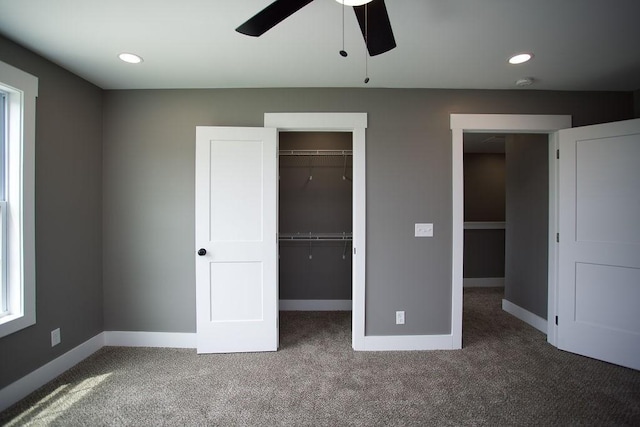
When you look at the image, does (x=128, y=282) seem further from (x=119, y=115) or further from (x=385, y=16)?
(x=385, y=16)

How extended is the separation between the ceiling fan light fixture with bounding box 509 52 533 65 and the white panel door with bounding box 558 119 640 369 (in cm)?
93

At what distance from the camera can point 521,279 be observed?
10.9 ft

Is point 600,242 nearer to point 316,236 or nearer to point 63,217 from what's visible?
point 316,236

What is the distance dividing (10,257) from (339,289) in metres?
3.03

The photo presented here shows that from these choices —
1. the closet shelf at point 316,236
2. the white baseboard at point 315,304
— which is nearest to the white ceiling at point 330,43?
the closet shelf at point 316,236

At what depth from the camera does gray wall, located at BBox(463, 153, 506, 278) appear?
4.66 m

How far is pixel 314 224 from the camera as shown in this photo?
3.66 m

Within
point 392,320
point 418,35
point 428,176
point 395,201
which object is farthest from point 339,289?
point 418,35

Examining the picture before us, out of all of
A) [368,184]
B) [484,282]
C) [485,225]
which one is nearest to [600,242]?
[368,184]

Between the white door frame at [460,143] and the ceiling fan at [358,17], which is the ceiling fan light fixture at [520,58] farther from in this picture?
the ceiling fan at [358,17]

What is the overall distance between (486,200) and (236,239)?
425cm

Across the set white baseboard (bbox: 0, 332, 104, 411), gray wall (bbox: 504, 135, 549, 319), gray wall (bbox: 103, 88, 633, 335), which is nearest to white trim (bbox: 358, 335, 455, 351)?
gray wall (bbox: 103, 88, 633, 335)

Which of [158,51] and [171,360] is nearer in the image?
[158,51]

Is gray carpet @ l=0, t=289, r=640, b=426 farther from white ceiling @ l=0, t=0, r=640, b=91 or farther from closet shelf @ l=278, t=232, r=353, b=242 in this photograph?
white ceiling @ l=0, t=0, r=640, b=91
